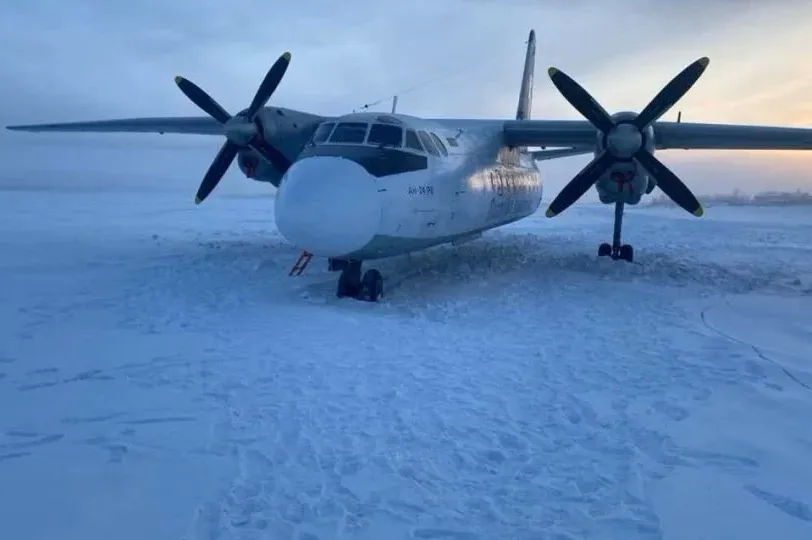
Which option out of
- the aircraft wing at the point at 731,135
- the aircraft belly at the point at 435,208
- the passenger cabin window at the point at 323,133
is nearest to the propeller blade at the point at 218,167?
the passenger cabin window at the point at 323,133

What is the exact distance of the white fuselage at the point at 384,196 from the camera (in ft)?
29.5

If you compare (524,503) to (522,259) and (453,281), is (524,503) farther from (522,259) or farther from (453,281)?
(522,259)

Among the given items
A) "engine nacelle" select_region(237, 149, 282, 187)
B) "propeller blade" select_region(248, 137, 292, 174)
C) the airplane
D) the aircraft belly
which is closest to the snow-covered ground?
the aircraft belly

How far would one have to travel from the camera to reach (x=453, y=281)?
487 inches

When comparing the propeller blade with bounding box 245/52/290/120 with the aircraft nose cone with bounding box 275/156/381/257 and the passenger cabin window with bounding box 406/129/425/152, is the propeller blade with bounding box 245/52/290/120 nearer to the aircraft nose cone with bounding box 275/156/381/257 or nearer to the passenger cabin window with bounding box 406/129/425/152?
the passenger cabin window with bounding box 406/129/425/152

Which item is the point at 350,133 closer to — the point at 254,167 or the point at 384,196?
the point at 384,196

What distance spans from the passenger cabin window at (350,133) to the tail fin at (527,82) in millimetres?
12578

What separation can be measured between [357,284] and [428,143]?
10.4 ft

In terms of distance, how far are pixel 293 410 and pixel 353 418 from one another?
0.54m

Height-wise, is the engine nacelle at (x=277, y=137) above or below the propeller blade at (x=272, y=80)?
below

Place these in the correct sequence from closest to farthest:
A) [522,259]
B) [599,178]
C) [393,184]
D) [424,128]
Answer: [393,184] < [424,128] < [599,178] < [522,259]

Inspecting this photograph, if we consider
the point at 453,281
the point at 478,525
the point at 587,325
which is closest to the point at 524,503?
the point at 478,525

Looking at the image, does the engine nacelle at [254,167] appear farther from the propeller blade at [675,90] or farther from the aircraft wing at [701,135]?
the propeller blade at [675,90]

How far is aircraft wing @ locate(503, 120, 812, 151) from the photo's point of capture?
14258 mm
